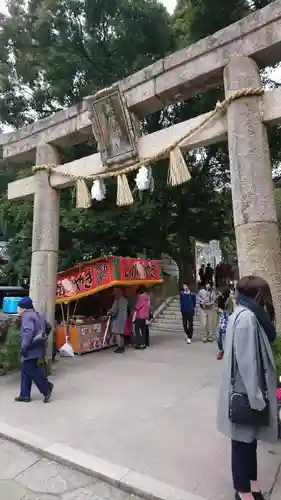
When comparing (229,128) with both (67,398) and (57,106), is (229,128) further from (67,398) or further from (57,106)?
(57,106)

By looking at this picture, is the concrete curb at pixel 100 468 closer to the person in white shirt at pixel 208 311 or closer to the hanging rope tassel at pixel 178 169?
the hanging rope tassel at pixel 178 169

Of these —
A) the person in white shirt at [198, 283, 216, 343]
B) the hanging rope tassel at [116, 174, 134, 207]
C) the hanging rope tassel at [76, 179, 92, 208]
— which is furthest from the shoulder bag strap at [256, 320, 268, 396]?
the person in white shirt at [198, 283, 216, 343]

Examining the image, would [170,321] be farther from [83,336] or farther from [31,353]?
[31,353]

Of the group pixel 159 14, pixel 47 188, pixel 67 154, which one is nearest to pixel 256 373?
pixel 47 188

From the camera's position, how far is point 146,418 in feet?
15.3

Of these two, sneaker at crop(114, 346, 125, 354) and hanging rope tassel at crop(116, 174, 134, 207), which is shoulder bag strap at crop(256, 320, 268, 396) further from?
sneaker at crop(114, 346, 125, 354)

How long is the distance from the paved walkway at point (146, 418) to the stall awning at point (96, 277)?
1844 millimetres

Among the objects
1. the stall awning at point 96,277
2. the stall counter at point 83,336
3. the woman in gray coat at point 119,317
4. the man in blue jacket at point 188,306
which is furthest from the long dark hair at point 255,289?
the man in blue jacket at point 188,306

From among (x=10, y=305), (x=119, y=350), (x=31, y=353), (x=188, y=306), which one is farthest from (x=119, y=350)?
(x=31, y=353)

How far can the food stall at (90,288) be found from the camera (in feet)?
29.9

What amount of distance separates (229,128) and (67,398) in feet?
15.1

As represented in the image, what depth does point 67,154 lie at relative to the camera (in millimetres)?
12391

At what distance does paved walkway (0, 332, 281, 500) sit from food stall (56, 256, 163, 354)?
3.99 ft

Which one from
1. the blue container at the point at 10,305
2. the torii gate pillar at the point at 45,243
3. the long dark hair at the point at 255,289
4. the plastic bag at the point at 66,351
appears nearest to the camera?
the long dark hair at the point at 255,289
